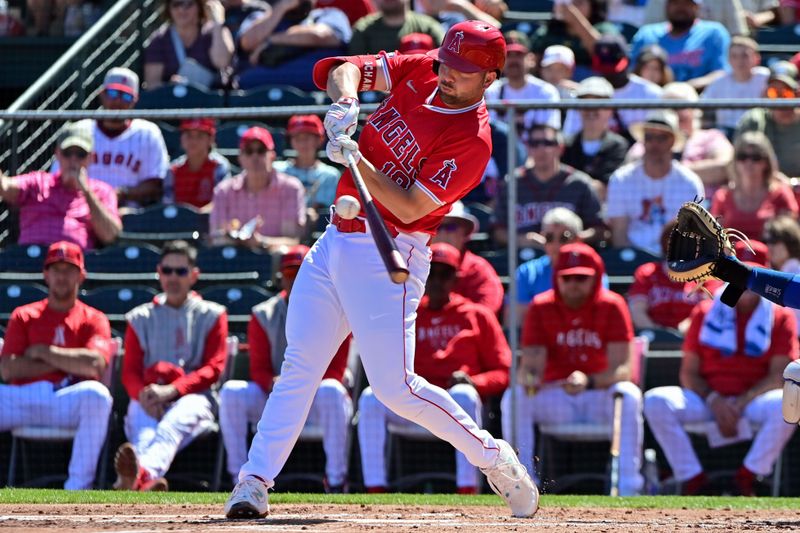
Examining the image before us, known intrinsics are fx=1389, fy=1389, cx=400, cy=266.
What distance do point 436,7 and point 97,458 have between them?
5.69 metres

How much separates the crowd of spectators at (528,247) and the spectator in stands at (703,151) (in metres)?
0.02

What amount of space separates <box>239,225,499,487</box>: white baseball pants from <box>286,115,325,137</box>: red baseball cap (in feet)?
13.5

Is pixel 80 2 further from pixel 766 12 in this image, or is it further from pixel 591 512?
pixel 591 512

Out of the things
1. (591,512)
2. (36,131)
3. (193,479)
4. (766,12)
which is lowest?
(193,479)

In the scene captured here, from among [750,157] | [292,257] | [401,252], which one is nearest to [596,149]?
[750,157]

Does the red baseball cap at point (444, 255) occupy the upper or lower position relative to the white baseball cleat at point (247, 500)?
upper

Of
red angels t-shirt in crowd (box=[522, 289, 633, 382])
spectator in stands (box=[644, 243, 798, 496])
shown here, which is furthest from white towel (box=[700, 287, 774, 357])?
red angels t-shirt in crowd (box=[522, 289, 633, 382])

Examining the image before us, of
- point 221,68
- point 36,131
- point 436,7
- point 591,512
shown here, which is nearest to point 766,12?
point 436,7

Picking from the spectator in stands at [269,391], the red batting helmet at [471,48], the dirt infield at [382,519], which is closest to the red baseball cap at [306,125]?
the spectator in stands at [269,391]

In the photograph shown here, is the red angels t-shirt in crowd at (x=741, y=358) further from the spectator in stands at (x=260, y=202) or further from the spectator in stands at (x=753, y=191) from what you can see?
the spectator in stands at (x=260, y=202)

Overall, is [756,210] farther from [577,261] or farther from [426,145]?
[426,145]

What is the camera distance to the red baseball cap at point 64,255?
27.7 feet

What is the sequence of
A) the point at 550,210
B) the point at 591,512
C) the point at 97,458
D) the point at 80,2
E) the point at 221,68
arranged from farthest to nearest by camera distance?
the point at 80,2 → the point at 221,68 → the point at 550,210 → the point at 97,458 → the point at 591,512

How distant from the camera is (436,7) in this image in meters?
12.2
